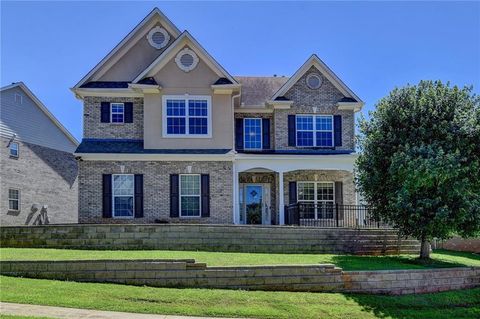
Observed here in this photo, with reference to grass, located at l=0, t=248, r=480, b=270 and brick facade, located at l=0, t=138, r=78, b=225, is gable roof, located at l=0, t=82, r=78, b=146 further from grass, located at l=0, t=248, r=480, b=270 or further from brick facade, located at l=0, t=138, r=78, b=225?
grass, located at l=0, t=248, r=480, b=270

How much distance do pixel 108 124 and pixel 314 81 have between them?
9.73 meters

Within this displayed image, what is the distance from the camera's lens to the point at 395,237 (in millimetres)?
18109

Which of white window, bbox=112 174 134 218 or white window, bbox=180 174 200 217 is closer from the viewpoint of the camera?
white window, bbox=112 174 134 218

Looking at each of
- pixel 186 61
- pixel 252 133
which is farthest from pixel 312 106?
pixel 186 61

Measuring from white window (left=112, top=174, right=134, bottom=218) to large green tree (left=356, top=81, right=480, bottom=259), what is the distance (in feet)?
31.6

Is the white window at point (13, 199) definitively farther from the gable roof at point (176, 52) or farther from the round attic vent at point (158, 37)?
the round attic vent at point (158, 37)

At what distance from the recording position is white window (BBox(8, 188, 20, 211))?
24.4 meters

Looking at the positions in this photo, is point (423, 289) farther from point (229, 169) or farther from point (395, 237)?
point (229, 169)

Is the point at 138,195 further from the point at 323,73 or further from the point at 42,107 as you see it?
the point at 42,107

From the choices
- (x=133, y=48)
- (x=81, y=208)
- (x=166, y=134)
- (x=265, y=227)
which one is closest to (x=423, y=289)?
(x=265, y=227)

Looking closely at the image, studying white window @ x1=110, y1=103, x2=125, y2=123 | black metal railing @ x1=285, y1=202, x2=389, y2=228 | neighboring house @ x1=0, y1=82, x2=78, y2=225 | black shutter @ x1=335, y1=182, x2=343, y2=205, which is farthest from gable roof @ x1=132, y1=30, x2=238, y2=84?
neighboring house @ x1=0, y1=82, x2=78, y2=225

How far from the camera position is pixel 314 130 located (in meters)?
22.8

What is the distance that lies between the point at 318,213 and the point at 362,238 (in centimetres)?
476

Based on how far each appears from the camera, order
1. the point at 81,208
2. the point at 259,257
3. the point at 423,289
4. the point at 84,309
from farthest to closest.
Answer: the point at 81,208
the point at 259,257
the point at 423,289
the point at 84,309
